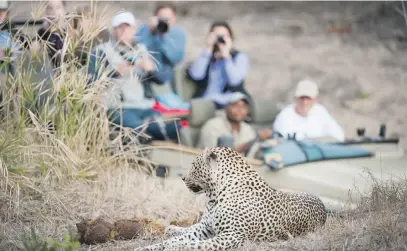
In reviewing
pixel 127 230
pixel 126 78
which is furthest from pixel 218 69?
pixel 127 230

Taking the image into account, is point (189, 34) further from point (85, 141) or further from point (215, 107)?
point (85, 141)

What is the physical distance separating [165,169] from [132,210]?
3.67 feet

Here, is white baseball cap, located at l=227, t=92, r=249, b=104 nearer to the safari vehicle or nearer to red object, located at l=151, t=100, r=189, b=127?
the safari vehicle

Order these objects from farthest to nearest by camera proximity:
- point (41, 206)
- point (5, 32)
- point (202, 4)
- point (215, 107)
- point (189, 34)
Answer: point (202, 4)
point (189, 34)
point (215, 107)
point (5, 32)
point (41, 206)

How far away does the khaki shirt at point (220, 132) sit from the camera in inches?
360

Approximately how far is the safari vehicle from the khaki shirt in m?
0.10

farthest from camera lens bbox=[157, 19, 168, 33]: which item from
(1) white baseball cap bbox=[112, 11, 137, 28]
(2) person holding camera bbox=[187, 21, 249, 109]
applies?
(1) white baseball cap bbox=[112, 11, 137, 28]

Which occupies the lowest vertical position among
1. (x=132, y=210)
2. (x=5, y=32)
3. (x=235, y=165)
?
(x=132, y=210)

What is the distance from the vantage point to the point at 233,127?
943 cm

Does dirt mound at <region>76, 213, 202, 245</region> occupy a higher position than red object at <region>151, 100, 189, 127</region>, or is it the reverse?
red object at <region>151, 100, 189, 127</region>

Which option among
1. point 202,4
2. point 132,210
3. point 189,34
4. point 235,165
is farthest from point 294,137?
point 202,4

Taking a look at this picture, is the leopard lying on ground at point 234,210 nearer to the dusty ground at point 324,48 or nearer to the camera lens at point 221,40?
the camera lens at point 221,40

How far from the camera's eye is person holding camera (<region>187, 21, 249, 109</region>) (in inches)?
412

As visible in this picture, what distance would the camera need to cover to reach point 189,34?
17594mm
